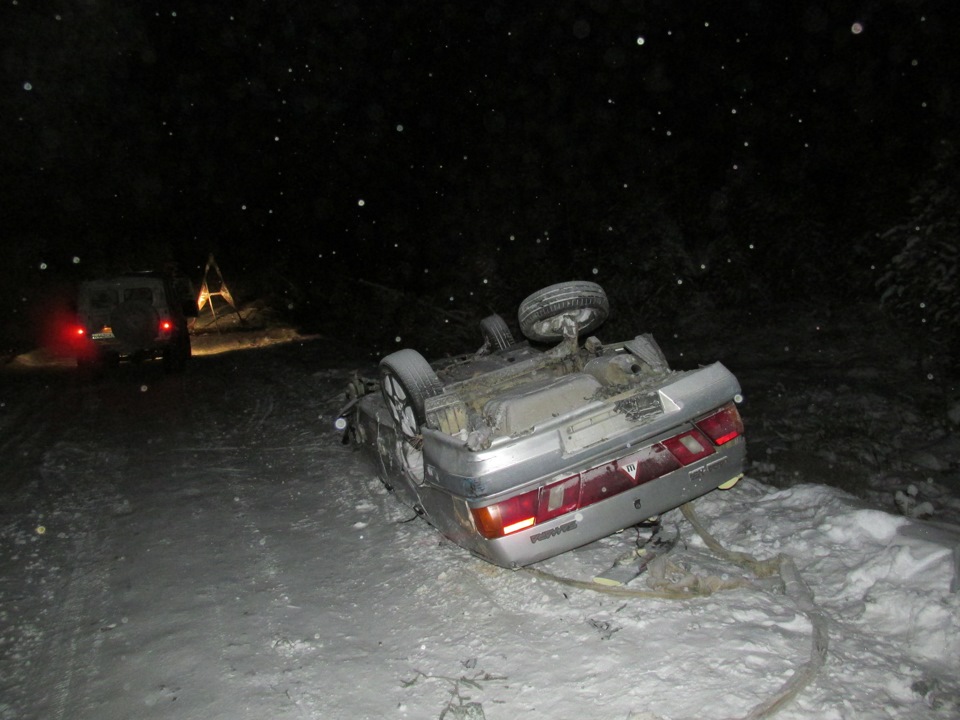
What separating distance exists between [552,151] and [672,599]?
13.9 m

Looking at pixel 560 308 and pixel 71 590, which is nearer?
pixel 71 590

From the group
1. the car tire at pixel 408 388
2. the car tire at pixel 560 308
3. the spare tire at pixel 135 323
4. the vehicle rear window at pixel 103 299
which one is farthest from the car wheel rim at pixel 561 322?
the vehicle rear window at pixel 103 299

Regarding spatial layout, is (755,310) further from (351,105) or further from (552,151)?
(351,105)

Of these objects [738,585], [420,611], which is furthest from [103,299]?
[738,585]

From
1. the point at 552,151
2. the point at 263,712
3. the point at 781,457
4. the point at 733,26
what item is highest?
the point at 733,26

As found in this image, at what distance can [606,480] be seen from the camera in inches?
153

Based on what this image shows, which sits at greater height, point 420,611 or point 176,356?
point 176,356

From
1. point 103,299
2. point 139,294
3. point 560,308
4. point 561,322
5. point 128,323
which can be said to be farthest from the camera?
point 139,294

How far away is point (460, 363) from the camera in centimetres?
608

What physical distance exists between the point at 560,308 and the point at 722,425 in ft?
4.82

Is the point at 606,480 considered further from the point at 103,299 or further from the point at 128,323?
the point at 103,299

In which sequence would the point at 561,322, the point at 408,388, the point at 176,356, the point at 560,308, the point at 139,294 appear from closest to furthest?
1. the point at 408,388
2. the point at 560,308
3. the point at 561,322
4. the point at 176,356
5. the point at 139,294

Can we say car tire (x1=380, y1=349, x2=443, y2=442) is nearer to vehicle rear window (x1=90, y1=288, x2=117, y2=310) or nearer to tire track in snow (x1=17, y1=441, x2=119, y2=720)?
tire track in snow (x1=17, y1=441, x2=119, y2=720)

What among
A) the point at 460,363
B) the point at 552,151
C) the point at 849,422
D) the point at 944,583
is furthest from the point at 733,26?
the point at 944,583
